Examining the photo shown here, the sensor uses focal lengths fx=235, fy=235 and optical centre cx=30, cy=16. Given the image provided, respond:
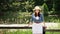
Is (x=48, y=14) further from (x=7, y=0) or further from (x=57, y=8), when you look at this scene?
(x=7, y=0)

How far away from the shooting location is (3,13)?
61.7 ft

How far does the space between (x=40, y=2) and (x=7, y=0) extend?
9.21 feet

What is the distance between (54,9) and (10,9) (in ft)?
12.0

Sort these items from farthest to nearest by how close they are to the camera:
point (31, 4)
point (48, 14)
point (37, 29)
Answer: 1. point (31, 4)
2. point (48, 14)
3. point (37, 29)

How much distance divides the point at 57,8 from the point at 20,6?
10.4 feet

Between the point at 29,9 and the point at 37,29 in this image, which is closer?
the point at 37,29

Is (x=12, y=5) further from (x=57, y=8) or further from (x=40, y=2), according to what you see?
(x=57, y=8)

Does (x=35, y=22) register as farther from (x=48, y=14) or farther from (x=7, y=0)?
(x=7, y=0)

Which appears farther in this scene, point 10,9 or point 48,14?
point 10,9

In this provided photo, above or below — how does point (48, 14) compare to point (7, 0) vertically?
below

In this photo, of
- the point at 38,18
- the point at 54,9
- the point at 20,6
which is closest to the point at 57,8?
the point at 54,9

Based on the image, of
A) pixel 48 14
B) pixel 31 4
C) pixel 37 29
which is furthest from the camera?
pixel 31 4

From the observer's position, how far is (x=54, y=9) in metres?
19.3

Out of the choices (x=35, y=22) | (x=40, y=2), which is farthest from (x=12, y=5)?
(x=35, y=22)
